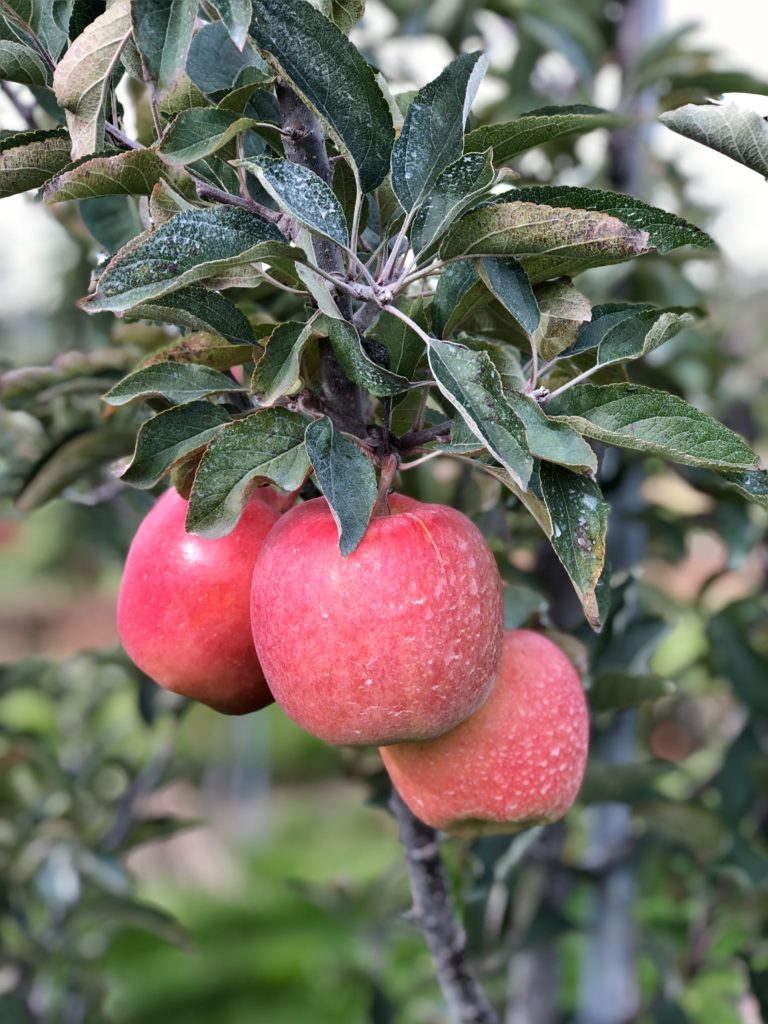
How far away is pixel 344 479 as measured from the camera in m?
0.45

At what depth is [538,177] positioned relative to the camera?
48.0 inches

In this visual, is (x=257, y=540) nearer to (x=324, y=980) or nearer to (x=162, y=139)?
(x=162, y=139)

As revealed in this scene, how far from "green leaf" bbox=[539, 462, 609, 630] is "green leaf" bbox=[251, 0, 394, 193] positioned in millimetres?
170

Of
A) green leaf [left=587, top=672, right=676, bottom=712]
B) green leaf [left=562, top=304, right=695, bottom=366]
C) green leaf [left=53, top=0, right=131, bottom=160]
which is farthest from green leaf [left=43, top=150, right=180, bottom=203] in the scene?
green leaf [left=587, top=672, right=676, bottom=712]

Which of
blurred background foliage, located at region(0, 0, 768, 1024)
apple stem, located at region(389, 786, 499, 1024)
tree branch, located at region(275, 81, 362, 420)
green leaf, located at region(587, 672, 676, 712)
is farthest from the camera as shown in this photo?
blurred background foliage, located at region(0, 0, 768, 1024)

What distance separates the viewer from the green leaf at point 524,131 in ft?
1.57

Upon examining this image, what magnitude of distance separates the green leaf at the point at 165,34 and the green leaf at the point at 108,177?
31 mm

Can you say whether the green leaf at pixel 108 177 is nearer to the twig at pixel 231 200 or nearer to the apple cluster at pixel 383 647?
the twig at pixel 231 200

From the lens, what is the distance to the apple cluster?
1.51 feet

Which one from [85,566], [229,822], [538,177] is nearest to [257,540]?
[538,177]

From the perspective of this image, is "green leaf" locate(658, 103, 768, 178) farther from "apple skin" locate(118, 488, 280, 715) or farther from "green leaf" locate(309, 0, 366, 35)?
"apple skin" locate(118, 488, 280, 715)

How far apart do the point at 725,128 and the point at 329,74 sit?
0.59ft

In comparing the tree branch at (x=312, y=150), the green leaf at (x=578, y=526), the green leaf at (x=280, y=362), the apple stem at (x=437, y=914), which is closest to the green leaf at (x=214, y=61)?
the tree branch at (x=312, y=150)

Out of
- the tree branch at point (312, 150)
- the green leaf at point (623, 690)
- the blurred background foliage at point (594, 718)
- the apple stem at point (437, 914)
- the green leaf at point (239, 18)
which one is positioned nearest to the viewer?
the green leaf at point (239, 18)
